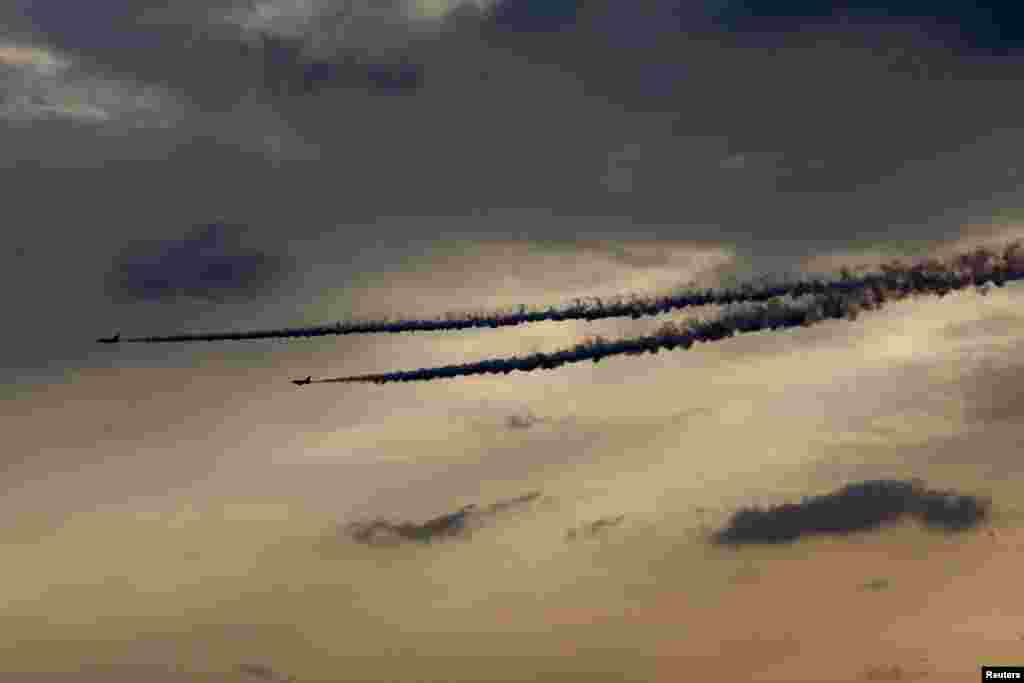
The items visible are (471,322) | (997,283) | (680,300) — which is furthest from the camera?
(471,322)

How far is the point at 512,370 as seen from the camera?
142 metres

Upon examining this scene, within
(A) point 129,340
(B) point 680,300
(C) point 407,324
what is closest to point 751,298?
(B) point 680,300

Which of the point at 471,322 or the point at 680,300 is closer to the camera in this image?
the point at 680,300

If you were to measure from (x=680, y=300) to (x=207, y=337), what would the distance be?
43.6 metres

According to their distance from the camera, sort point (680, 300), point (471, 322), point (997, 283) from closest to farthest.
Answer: point (997, 283), point (680, 300), point (471, 322)

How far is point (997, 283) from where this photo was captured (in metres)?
120

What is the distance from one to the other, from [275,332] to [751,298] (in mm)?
45184

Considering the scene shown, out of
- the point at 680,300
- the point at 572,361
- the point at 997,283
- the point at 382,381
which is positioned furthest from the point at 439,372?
the point at 997,283

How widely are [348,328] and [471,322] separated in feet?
42.6

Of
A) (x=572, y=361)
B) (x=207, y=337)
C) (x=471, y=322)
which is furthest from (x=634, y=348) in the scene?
(x=207, y=337)

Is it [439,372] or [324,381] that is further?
[439,372]

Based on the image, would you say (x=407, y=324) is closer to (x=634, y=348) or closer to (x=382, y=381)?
(x=382, y=381)

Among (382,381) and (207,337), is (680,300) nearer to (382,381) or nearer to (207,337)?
(382,381)

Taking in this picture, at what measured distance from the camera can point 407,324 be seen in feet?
469
